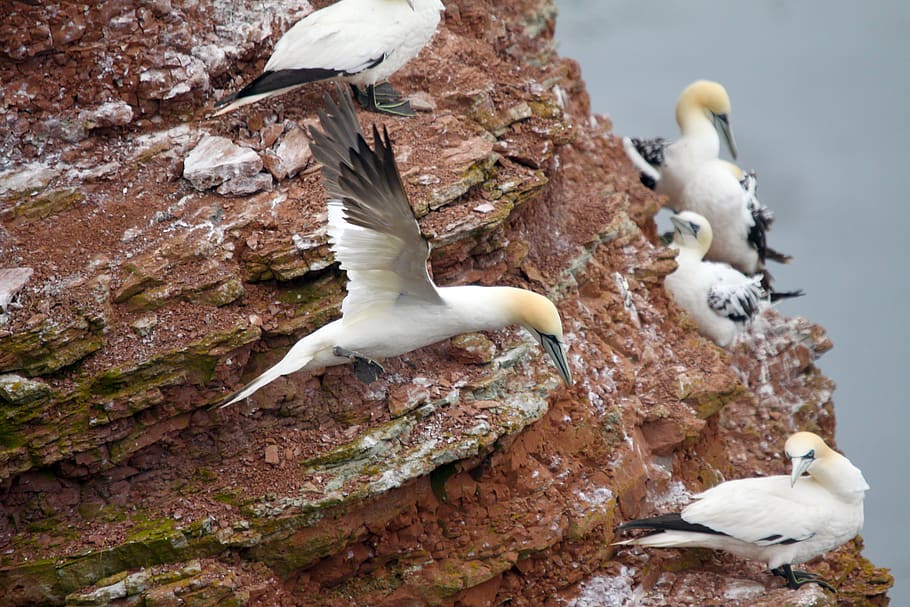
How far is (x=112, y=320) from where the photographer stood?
583 centimetres

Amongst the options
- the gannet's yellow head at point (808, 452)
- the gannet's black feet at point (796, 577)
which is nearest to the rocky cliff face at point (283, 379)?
the gannet's black feet at point (796, 577)

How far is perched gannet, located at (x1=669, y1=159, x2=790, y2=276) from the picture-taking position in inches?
380

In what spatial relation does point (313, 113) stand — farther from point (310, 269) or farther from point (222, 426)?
point (222, 426)

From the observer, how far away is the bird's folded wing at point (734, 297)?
888 cm

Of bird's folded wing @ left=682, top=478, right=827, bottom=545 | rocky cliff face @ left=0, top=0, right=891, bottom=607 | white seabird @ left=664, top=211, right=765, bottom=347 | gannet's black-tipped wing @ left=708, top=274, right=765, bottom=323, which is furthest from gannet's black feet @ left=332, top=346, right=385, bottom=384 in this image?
gannet's black-tipped wing @ left=708, top=274, right=765, bottom=323

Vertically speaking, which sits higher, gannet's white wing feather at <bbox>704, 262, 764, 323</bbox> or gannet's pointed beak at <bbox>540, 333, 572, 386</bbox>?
gannet's pointed beak at <bbox>540, 333, 572, 386</bbox>

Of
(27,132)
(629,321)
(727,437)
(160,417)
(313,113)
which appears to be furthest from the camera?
(727,437)

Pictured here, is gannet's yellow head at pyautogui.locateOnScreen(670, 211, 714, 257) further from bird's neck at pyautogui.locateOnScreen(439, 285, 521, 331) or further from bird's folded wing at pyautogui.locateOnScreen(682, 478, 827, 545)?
bird's neck at pyautogui.locateOnScreen(439, 285, 521, 331)

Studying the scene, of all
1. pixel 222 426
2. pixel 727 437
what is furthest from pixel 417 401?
pixel 727 437

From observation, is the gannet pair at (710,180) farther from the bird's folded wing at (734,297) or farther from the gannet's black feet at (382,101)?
the gannet's black feet at (382,101)

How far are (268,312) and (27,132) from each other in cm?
180

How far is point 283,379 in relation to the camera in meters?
6.11

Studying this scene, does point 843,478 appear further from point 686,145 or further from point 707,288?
point 686,145

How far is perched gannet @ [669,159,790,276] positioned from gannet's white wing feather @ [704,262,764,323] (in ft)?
1.73
